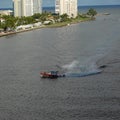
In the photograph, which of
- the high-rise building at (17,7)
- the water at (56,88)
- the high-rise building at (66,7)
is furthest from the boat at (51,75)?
the high-rise building at (66,7)

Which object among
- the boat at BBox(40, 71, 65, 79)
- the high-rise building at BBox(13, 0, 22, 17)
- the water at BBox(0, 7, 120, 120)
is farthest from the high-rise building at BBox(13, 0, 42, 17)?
the boat at BBox(40, 71, 65, 79)

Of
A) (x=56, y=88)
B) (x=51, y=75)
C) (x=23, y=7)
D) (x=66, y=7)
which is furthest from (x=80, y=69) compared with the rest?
(x=66, y=7)

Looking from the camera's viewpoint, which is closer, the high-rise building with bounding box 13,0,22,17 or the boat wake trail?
the boat wake trail

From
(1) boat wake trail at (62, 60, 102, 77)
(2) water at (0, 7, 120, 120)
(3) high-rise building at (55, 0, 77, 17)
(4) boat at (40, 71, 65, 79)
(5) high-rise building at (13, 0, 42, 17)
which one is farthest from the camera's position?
(3) high-rise building at (55, 0, 77, 17)

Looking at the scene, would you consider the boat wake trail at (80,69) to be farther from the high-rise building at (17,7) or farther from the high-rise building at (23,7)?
the high-rise building at (17,7)

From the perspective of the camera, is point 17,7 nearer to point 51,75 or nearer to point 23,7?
point 23,7

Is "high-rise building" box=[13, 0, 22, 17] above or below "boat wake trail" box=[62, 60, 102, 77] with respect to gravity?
below

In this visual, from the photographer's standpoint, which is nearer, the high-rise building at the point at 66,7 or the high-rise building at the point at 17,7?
the high-rise building at the point at 17,7

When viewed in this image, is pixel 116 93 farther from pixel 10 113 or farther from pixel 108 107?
pixel 10 113

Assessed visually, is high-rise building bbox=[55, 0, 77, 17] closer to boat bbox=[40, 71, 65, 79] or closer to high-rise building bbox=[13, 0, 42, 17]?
→ high-rise building bbox=[13, 0, 42, 17]
